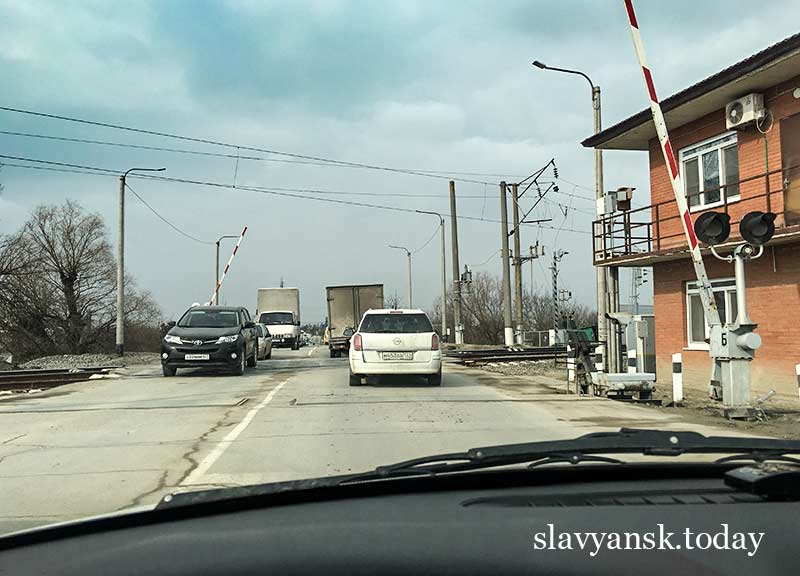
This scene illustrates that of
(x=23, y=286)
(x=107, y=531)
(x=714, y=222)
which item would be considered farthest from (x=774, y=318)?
(x=23, y=286)

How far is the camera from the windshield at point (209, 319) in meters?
19.4

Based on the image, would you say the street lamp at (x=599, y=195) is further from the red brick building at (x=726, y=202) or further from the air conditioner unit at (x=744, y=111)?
the air conditioner unit at (x=744, y=111)

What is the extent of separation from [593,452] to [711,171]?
56.1 ft

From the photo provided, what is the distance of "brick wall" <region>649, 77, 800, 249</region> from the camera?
15.4 meters

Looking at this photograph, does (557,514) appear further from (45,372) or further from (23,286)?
(23,286)

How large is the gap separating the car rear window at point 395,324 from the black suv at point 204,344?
4360mm

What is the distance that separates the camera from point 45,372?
805 inches

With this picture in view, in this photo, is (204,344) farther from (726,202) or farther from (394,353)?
(726,202)

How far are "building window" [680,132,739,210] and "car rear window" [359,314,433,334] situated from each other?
7.19 m

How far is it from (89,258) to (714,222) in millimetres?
50001

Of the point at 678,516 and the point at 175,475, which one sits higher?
the point at 678,516

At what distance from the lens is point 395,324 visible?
52.3 feet

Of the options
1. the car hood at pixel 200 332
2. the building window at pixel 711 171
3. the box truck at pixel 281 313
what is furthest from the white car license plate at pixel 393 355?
the box truck at pixel 281 313

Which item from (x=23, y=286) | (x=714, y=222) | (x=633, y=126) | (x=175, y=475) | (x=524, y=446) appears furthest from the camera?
(x=23, y=286)
